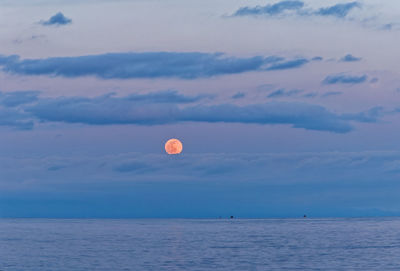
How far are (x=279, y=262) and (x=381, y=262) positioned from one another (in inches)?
543

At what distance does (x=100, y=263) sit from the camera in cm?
9644

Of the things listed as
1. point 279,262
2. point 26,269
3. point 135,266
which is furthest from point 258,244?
point 26,269

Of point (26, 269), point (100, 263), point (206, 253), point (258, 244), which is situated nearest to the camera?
point (26, 269)

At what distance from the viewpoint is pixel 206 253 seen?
113 meters

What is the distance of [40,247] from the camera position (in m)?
128

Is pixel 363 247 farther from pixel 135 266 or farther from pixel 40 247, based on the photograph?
pixel 40 247

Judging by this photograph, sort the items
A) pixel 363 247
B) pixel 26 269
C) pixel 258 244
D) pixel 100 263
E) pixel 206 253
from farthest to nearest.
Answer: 1. pixel 258 244
2. pixel 363 247
3. pixel 206 253
4. pixel 100 263
5. pixel 26 269

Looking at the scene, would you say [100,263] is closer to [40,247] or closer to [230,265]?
[230,265]

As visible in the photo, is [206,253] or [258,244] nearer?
[206,253]

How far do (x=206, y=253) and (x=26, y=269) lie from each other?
3227cm

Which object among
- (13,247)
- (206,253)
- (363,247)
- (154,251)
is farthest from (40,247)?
(363,247)

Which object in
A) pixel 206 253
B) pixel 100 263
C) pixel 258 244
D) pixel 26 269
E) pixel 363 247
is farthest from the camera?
pixel 258 244

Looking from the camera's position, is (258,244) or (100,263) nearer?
(100,263)

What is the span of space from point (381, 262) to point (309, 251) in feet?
67.4
